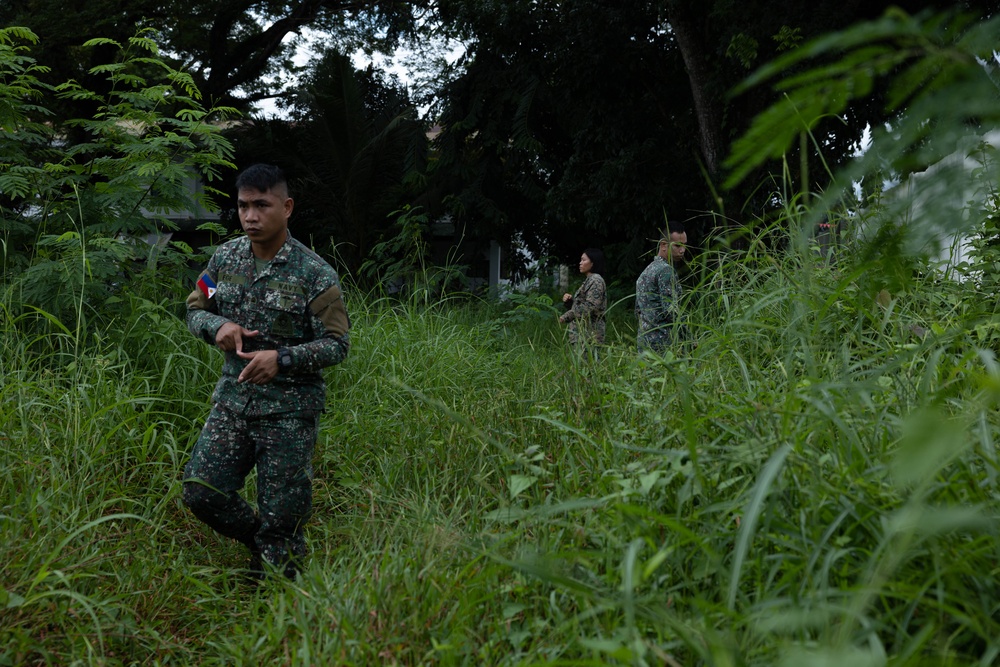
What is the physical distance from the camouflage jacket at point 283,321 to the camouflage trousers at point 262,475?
7 cm

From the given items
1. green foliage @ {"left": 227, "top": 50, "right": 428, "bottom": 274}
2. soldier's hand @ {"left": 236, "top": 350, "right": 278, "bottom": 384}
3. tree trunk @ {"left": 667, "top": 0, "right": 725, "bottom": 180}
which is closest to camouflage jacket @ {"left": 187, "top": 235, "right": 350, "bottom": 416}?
soldier's hand @ {"left": 236, "top": 350, "right": 278, "bottom": 384}

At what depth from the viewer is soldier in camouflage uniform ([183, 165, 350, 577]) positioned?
3.55 m

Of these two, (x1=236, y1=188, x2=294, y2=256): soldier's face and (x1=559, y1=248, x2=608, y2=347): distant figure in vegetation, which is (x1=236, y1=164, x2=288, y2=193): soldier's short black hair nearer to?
(x1=236, y1=188, x2=294, y2=256): soldier's face

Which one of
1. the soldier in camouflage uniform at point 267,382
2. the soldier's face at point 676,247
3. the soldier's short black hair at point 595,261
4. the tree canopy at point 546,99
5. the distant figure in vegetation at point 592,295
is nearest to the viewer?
the soldier in camouflage uniform at point 267,382

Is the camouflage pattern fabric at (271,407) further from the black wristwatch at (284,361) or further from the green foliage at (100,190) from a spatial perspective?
the green foliage at (100,190)

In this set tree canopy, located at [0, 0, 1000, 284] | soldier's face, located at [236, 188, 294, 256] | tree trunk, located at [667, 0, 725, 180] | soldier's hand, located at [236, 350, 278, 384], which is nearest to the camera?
soldier's hand, located at [236, 350, 278, 384]

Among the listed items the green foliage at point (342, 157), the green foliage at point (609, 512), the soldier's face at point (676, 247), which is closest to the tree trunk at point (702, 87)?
the soldier's face at point (676, 247)

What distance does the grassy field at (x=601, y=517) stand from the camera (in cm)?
187

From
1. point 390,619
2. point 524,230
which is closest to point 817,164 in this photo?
point 524,230

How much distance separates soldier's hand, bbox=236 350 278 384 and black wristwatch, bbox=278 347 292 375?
0.07ft

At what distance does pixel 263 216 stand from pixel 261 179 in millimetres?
157

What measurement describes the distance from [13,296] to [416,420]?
2.71 metres

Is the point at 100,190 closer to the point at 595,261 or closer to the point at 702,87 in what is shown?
the point at 595,261

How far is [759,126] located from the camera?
4.73 feet
